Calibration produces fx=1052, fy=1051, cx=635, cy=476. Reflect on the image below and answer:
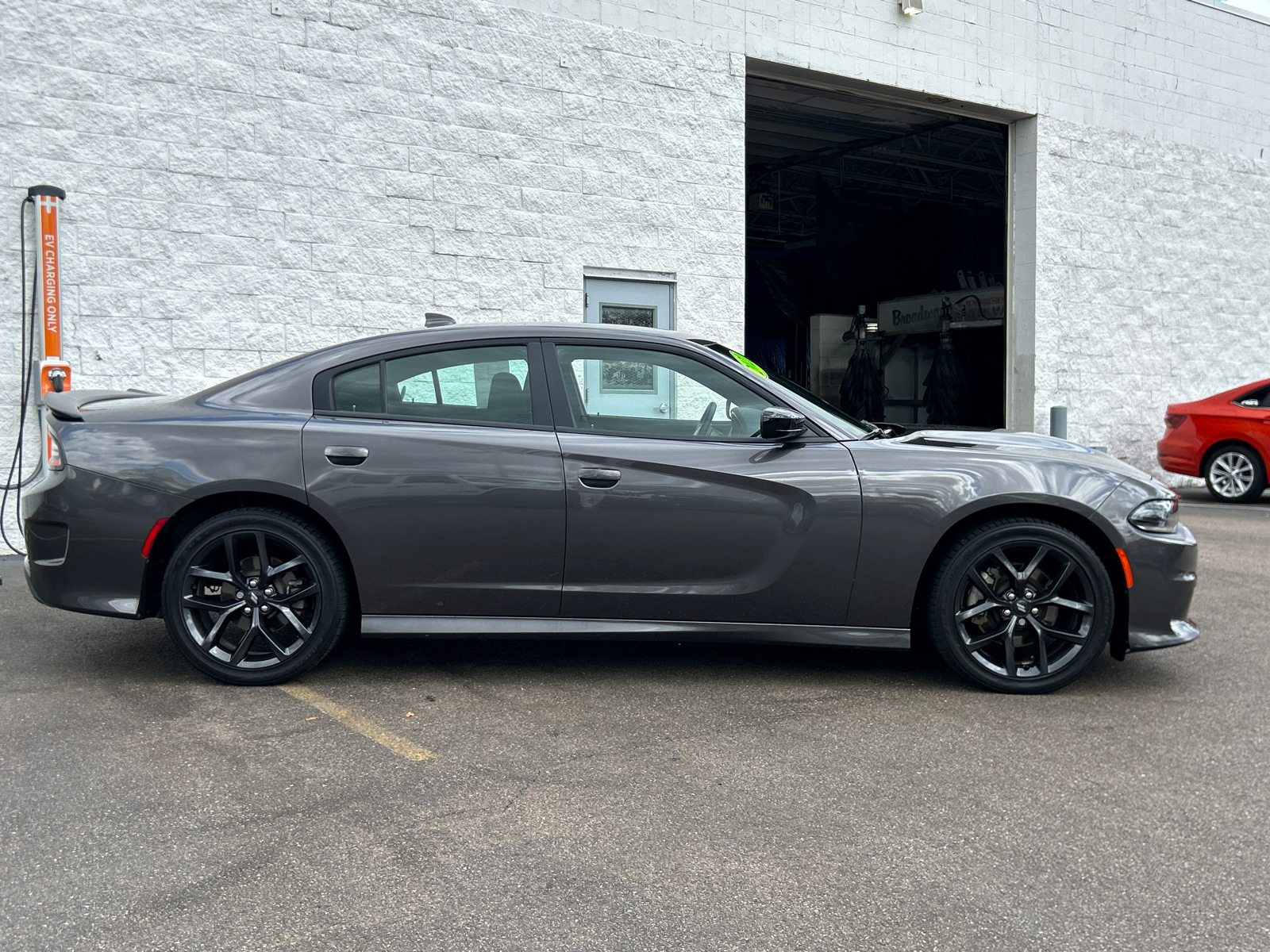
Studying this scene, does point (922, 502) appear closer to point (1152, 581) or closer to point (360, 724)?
point (1152, 581)

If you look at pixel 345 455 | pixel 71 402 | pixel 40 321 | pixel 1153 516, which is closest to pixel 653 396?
pixel 345 455

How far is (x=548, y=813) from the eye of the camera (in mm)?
3027

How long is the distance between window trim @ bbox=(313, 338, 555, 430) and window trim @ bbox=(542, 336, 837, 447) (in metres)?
0.03

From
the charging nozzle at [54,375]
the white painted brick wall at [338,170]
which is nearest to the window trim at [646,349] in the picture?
the charging nozzle at [54,375]

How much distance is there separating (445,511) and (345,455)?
0.46m

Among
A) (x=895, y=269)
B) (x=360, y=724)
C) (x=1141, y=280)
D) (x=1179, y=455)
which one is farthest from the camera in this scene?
(x=895, y=269)

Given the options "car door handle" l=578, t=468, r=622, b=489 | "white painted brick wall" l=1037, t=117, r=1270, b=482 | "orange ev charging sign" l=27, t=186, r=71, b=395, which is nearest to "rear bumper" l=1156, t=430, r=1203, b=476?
"white painted brick wall" l=1037, t=117, r=1270, b=482

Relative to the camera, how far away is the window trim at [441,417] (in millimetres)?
4320

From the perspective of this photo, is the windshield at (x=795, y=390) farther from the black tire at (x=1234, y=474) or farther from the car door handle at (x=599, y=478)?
the black tire at (x=1234, y=474)

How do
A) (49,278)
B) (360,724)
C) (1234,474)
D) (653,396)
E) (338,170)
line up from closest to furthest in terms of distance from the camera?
(360,724) → (653,396) → (49,278) → (338,170) → (1234,474)

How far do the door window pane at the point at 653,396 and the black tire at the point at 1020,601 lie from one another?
1.01 m

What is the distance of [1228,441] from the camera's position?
12.2 meters

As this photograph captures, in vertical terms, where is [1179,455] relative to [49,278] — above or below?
below

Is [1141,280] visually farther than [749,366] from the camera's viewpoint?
Yes
